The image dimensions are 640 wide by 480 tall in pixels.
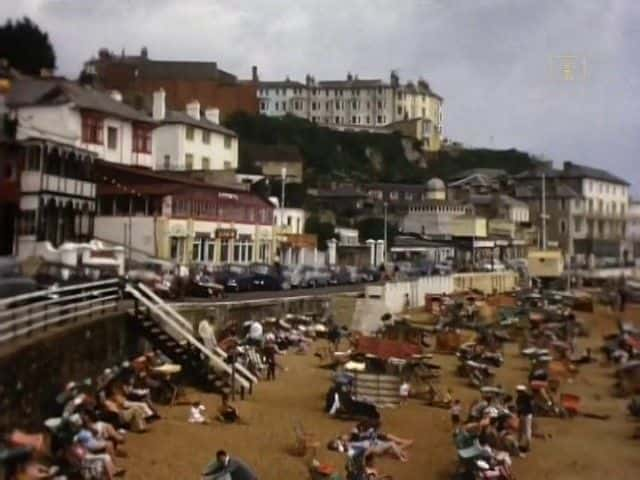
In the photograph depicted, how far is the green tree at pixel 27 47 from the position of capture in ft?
194

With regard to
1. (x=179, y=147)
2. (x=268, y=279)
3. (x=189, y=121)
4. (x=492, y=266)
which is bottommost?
(x=268, y=279)

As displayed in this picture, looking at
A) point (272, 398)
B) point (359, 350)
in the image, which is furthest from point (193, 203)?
point (272, 398)

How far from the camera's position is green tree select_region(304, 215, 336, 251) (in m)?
59.2

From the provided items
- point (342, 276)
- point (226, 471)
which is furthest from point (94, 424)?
point (342, 276)

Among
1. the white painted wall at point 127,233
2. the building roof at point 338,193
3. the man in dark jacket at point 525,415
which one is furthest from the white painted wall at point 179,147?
the man in dark jacket at point 525,415

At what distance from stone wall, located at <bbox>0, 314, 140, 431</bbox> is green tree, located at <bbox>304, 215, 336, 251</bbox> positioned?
124 feet

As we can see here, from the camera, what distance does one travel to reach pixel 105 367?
64.8ft

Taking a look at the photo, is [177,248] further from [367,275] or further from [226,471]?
[226,471]

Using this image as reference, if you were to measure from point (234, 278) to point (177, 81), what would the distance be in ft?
180

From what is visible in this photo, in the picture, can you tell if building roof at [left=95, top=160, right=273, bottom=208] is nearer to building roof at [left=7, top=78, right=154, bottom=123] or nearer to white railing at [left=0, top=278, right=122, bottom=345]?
building roof at [left=7, top=78, right=154, bottom=123]

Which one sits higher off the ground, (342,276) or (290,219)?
(290,219)

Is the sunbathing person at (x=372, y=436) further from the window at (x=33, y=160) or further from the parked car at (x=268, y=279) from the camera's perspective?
the parked car at (x=268, y=279)

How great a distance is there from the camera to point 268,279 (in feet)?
125

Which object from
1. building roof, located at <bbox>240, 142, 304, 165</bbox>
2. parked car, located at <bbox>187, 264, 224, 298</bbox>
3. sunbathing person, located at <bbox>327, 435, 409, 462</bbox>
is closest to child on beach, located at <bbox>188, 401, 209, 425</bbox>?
sunbathing person, located at <bbox>327, 435, 409, 462</bbox>
